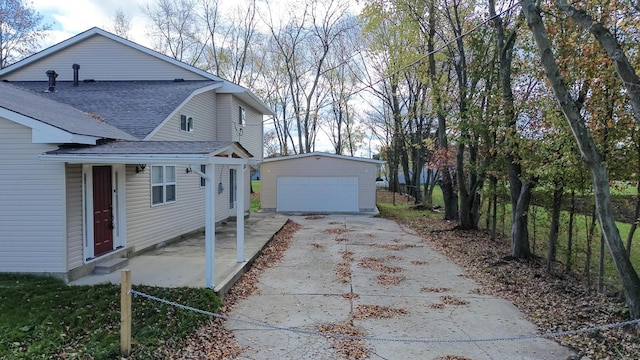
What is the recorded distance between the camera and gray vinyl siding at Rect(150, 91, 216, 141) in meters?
10.2

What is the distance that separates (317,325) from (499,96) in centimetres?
708

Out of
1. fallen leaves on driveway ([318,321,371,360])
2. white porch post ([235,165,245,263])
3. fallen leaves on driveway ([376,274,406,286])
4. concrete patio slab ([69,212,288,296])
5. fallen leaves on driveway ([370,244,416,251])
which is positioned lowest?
fallen leaves on driveway ([318,321,371,360])

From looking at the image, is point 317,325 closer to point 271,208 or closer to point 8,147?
point 8,147

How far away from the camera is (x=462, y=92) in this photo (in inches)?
465

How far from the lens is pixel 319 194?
20438 mm

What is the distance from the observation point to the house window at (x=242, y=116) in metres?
15.9

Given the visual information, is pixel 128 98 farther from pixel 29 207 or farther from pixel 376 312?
pixel 376 312

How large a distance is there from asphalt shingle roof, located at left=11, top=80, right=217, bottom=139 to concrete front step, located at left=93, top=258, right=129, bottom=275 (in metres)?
2.63

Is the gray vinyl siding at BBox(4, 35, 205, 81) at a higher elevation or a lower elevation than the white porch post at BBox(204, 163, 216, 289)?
higher

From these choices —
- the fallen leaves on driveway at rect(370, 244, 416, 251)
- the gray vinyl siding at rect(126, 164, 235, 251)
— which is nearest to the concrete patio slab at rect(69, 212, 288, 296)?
the gray vinyl siding at rect(126, 164, 235, 251)

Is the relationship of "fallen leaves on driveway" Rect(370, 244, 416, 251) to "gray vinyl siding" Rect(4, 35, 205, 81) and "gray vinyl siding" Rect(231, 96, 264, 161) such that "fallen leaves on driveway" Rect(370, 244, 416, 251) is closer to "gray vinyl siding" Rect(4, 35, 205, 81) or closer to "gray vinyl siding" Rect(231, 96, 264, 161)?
"gray vinyl siding" Rect(231, 96, 264, 161)

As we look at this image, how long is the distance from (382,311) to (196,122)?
8.78 m

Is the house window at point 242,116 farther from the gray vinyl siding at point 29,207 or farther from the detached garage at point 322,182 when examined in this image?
the gray vinyl siding at point 29,207

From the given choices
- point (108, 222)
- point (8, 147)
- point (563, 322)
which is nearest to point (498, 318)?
point (563, 322)
